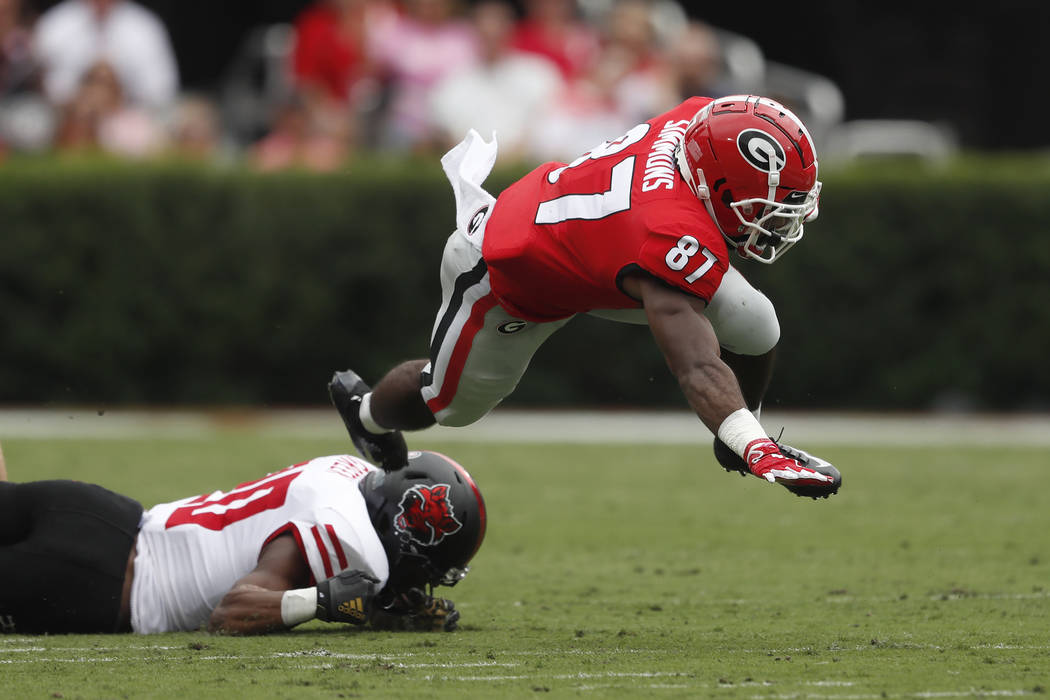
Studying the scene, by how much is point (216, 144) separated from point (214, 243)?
1.71 meters

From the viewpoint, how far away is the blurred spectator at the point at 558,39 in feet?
47.1

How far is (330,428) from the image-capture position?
12117 millimetres

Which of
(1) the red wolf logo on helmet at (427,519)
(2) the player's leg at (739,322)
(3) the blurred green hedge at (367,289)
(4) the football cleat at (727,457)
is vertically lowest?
(1) the red wolf logo on helmet at (427,519)

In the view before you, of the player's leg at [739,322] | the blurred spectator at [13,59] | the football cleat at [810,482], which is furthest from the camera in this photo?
the blurred spectator at [13,59]

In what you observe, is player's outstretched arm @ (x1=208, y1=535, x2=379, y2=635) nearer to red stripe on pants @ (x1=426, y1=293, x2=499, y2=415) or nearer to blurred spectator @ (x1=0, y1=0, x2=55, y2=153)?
red stripe on pants @ (x1=426, y1=293, x2=499, y2=415)

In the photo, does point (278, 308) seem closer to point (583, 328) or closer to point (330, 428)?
point (330, 428)

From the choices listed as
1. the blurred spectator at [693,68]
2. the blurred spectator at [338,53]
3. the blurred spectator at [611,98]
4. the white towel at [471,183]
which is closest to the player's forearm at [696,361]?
the white towel at [471,183]

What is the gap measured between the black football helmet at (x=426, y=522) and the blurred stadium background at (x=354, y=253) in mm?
7005

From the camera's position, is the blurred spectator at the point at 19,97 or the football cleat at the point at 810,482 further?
the blurred spectator at the point at 19,97

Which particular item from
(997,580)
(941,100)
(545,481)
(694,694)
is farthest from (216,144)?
(694,694)

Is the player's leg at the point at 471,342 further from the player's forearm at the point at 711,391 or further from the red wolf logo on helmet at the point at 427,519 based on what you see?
the player's forearm at the point at 711,391

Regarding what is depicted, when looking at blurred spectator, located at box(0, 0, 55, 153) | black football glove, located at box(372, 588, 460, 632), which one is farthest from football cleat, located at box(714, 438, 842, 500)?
blurred spectator, located at box(0, 0, 55, 153)

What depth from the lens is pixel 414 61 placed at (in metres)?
13.9

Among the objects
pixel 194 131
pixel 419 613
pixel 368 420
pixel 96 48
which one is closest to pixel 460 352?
pixel 368 420
